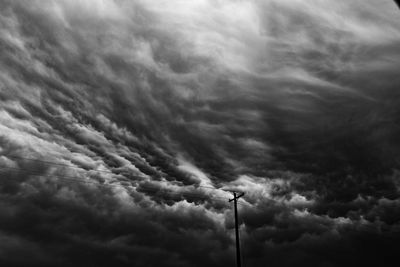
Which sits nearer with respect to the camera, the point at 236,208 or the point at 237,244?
the point at 237,244

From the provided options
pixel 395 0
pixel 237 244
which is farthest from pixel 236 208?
pixel 395 0

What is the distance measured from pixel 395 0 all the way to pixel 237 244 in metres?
28.6

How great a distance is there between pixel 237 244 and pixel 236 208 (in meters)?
4.11

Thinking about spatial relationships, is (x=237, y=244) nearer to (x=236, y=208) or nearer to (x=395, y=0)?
(x=236, y=208)

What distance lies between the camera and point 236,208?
33469 millimetres

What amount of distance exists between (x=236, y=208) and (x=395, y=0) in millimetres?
30642

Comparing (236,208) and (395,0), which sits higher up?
(236,208)

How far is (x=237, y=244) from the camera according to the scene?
99.4 feet

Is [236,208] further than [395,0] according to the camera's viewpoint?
Yes

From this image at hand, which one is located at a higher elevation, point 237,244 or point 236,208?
point 236,208

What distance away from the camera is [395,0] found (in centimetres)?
434

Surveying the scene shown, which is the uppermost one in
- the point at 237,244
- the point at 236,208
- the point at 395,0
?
the point at 236,208

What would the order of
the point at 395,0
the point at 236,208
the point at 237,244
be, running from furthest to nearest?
1. the point at 236,208
2. the point at 237,244
3. the point at 395,0

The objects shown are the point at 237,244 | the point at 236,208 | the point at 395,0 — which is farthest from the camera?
the point at 236,208
